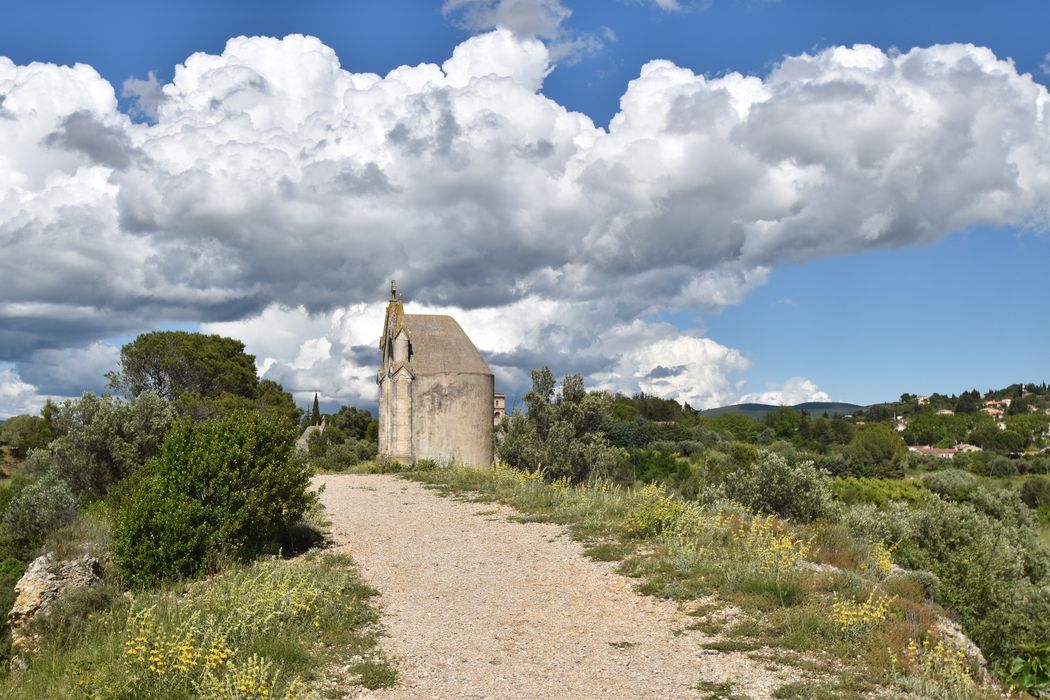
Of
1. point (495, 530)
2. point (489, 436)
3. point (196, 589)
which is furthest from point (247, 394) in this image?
point (196, 589)

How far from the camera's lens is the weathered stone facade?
2762 centimetres

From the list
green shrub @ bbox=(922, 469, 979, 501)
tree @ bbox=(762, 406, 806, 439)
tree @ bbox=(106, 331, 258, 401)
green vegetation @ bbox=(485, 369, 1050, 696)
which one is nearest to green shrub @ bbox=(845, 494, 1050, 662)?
green vegetation @ bbox=(485, 369, 1050, 696)

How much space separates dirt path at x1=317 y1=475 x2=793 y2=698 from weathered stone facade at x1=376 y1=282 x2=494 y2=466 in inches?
530

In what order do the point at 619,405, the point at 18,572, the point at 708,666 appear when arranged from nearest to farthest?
the point at 708,666 < the point at 18,572 < the point at 619,405

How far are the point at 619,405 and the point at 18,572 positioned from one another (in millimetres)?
89728

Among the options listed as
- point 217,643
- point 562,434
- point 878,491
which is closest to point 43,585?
point 217,643

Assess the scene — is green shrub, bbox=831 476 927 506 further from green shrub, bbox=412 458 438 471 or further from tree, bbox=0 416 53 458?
tree, bbox=0 416 53 458

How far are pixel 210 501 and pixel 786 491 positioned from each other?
460 inches

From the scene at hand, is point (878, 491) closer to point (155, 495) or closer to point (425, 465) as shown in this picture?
point (425, 465)

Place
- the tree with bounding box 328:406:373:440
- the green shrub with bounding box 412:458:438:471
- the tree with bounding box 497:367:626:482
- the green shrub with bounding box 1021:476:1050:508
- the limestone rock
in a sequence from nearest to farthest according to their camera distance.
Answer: the limestone rock < the green shrub with bounding box 412:458:438:471 < the tree with bounding box 497:367:626:482 < the green shrub with bounding box 1021:476:1050:508 < the tree with bounding box 328:406:373:440

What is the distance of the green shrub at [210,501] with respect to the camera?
10.4m

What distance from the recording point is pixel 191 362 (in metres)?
37.7

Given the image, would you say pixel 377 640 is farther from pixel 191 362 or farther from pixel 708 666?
pixel 191 362

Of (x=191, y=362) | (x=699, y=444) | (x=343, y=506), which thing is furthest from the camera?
(x=699, y=444)
